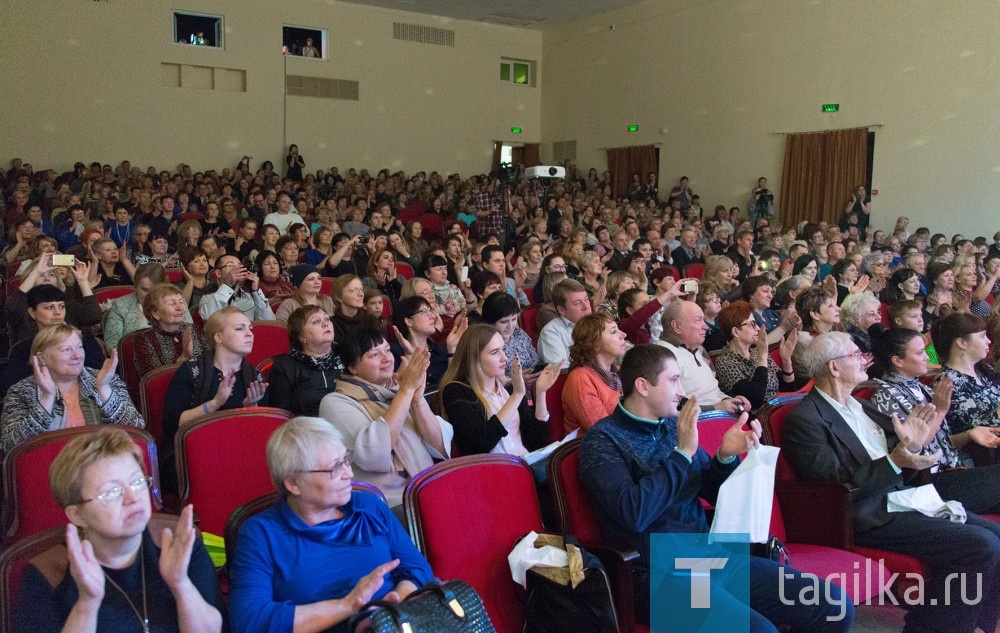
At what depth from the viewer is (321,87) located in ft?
51.4

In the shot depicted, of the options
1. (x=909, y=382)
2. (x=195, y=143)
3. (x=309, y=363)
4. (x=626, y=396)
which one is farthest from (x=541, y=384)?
(x=195, y=143)

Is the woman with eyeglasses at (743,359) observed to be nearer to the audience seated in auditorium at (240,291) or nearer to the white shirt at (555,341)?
the white shirt at (555,341)

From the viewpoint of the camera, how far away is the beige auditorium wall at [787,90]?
36.9ft

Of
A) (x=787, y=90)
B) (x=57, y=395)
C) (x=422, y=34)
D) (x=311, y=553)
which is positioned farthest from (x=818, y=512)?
(x=422, y=34)

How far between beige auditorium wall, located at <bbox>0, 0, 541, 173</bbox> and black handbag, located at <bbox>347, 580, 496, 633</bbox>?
13.9 meters

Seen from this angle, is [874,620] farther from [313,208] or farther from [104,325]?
[313,208]

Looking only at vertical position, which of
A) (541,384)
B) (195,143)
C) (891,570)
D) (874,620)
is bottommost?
(874,620)

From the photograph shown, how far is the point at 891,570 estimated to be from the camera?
2.72 metres

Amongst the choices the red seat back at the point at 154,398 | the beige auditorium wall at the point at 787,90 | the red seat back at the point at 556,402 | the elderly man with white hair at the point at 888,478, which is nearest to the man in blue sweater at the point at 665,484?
the elderly man with white hair at the point at 888,478

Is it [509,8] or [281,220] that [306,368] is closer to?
[281,220]

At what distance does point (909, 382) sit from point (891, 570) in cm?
112

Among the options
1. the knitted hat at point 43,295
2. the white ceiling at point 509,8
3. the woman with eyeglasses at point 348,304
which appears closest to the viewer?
the knitted hat at point 43,295

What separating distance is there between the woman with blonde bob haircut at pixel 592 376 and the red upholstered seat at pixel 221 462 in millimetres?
1262

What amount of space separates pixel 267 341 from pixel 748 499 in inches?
118
